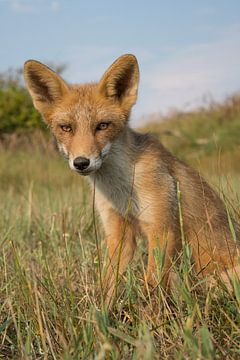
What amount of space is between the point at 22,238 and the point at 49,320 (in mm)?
2851

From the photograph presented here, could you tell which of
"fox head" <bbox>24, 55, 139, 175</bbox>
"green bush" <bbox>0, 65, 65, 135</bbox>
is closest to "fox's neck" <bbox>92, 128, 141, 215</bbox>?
"fox head" <bbox>24, 55, 139, 175</bbox>

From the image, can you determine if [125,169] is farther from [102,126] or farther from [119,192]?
[102,126]

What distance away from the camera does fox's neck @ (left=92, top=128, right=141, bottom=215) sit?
371cm

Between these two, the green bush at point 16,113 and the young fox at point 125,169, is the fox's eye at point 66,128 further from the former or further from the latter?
the green bush at point 16,113

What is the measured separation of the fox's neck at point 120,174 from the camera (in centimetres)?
371

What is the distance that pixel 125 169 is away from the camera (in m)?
3.72

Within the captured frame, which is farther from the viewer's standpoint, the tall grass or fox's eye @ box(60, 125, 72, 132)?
fox's eye @ box(60, 125, 72, 132)

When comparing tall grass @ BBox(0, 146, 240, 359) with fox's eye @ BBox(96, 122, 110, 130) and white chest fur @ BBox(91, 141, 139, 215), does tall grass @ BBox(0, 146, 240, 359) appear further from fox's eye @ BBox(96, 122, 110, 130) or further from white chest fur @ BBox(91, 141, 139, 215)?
fox's eye @ BBox(96, 122, 110, 130)

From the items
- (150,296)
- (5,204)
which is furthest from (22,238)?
(150,296)

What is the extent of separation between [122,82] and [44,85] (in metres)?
0.60

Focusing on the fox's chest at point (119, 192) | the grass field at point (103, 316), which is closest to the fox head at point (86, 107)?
the fox's chest at point (119, 192)

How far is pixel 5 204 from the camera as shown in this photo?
7.09 m

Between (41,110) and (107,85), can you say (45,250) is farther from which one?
(107,85)

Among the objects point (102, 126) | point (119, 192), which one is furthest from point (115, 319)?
point (102, 126)
